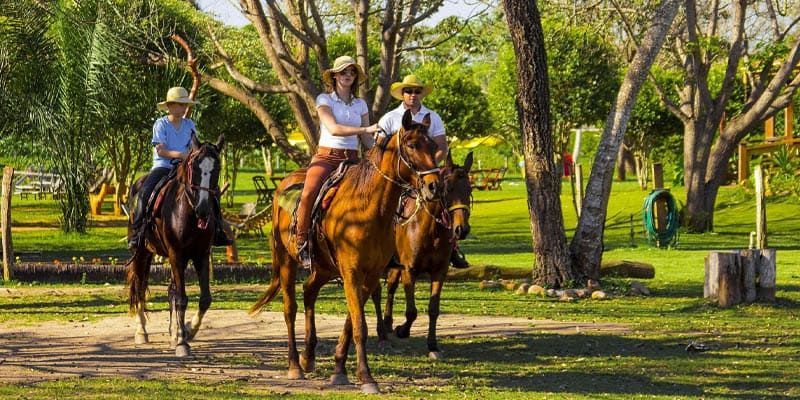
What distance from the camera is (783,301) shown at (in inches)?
686

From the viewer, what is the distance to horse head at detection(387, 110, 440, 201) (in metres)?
9.56

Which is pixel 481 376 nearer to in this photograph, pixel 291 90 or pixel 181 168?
pixel 181 168

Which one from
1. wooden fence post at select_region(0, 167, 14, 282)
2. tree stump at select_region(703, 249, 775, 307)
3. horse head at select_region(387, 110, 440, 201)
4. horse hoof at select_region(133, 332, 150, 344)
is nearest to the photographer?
horse head at select_region(387, 110, 440, 201)

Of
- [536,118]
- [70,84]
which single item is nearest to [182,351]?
[536,118]

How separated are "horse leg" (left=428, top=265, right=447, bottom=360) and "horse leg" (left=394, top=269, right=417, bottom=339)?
0.22m

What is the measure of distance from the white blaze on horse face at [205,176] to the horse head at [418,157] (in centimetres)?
305

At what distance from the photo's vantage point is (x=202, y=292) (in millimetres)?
12969

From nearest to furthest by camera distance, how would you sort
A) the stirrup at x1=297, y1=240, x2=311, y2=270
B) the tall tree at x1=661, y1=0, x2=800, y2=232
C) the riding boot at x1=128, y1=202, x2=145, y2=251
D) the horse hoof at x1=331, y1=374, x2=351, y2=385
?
1. the horse hoof at x1=331, y1=374, x2=351, y2=385
2. the stirrup at x1=297, y1=240, x2=311, y2=270
3. the riding boot at x1=128, y1=202, x2=145, y2=251
4. the tall tree at x1=661, y1=0, x2=800, y2=232

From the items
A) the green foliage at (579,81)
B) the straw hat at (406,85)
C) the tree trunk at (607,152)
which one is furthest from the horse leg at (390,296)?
the green foliage at (579,81)

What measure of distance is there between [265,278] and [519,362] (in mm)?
9749

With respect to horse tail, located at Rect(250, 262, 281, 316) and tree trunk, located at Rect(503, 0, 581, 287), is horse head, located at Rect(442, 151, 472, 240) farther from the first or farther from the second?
tree trunk, located at Rect(503, 0, 581, 287)

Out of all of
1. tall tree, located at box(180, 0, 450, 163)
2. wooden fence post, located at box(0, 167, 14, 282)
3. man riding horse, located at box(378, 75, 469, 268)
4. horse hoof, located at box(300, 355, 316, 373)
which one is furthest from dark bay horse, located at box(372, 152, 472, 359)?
tall tree, located at box(180, 0, 450, 163)

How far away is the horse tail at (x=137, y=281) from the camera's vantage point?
534 inches

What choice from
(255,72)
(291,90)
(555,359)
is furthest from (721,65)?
(555,359)
